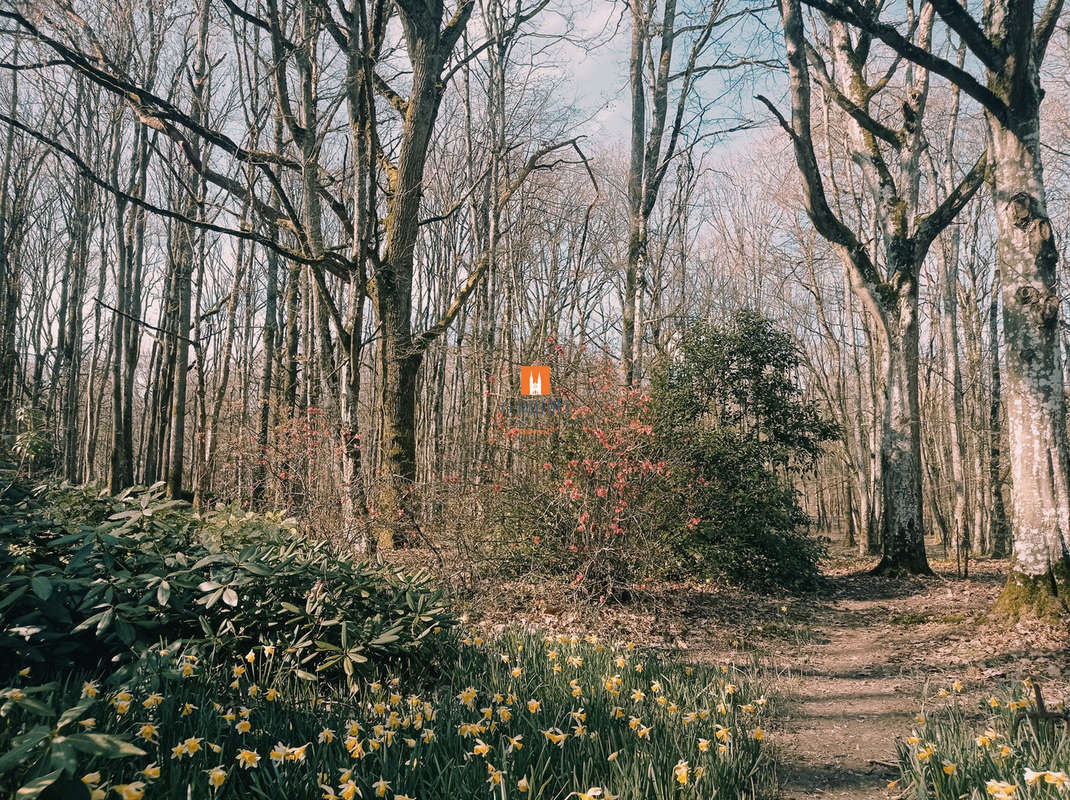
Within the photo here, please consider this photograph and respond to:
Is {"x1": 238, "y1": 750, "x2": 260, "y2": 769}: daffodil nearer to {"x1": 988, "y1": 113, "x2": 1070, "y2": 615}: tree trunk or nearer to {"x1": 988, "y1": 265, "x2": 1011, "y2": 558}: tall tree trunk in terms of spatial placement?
{"x1": 988, "y1": 113, "x2": 1070, "y2": 615}: tree trunk

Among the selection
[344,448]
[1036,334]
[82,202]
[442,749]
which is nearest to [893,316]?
[1036,334]

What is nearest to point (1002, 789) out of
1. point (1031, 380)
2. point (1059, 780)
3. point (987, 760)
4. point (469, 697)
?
point (1059, 780)

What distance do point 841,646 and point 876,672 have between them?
2.91ft

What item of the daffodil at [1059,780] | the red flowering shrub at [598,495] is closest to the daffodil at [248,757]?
the daffodil at [1059,780]

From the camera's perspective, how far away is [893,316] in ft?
28.7

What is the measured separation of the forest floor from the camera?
131 inches

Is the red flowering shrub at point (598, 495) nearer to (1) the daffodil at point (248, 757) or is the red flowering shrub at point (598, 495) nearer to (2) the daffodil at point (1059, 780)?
(2) the daffodil at point (1059, 780)

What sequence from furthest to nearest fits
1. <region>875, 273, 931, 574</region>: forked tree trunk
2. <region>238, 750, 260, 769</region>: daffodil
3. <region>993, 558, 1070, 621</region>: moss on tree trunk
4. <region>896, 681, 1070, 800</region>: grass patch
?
<region>875, 273, 931, 574</region>: forked tree trunk, <region>993, 558, 1070, 621</region>: moss on tree trunk, <region>896, 681, 1070, 800</region>: grass patch, <region>238, 750, 260, 769</region>: daffodil

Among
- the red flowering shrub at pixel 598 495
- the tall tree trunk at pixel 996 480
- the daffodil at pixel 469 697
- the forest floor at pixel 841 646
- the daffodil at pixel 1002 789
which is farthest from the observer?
the tall tree trunk at pixel 996 480

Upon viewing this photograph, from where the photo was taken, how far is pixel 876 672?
15.9 feet

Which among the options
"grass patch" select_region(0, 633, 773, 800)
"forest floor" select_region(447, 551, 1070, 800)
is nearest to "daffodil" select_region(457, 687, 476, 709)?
"grass patch" select_region(0, 633, 773, 800)

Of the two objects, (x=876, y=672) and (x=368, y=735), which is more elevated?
(x=368, y=735)

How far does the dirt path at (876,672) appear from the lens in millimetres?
3090

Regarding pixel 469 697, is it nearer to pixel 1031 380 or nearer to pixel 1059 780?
pixel 1059 780
